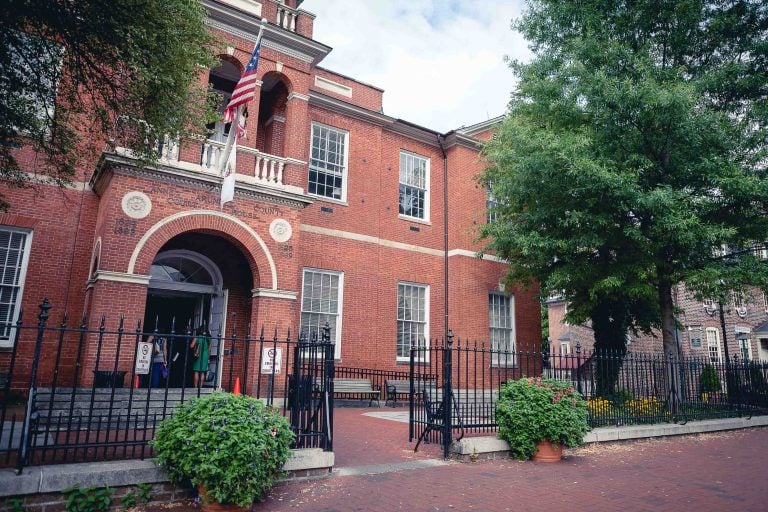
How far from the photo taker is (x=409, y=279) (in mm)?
17766

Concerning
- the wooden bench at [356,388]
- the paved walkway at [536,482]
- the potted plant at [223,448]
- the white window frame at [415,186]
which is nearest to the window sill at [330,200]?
the white window frame at [415,186]

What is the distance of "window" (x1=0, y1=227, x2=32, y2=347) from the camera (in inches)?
451

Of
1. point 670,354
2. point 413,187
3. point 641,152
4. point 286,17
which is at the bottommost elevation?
point 670,354

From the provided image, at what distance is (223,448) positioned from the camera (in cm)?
Result: 508

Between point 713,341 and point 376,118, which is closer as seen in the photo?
point 376,118

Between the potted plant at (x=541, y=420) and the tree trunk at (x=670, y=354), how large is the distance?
184 inches

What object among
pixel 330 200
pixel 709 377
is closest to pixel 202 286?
pixel 330 200

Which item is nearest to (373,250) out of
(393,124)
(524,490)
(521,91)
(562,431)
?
(393,124)

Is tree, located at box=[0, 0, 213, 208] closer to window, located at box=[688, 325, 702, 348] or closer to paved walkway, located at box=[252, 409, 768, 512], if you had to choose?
paved walkway, located at box=[252, 409, 768, 512]

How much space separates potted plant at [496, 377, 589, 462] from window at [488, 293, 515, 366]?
34.9 ft

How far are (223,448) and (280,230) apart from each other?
8.63 meters

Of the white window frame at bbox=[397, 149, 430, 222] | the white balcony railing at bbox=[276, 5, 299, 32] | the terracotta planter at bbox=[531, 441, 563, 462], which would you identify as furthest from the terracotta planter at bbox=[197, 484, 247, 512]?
the white window frame at bbox=[397, 149, 430, 222]

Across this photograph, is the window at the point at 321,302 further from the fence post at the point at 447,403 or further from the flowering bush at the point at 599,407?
the fence post at the point at 447,403

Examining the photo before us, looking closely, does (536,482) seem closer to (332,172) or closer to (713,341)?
(332,172)
